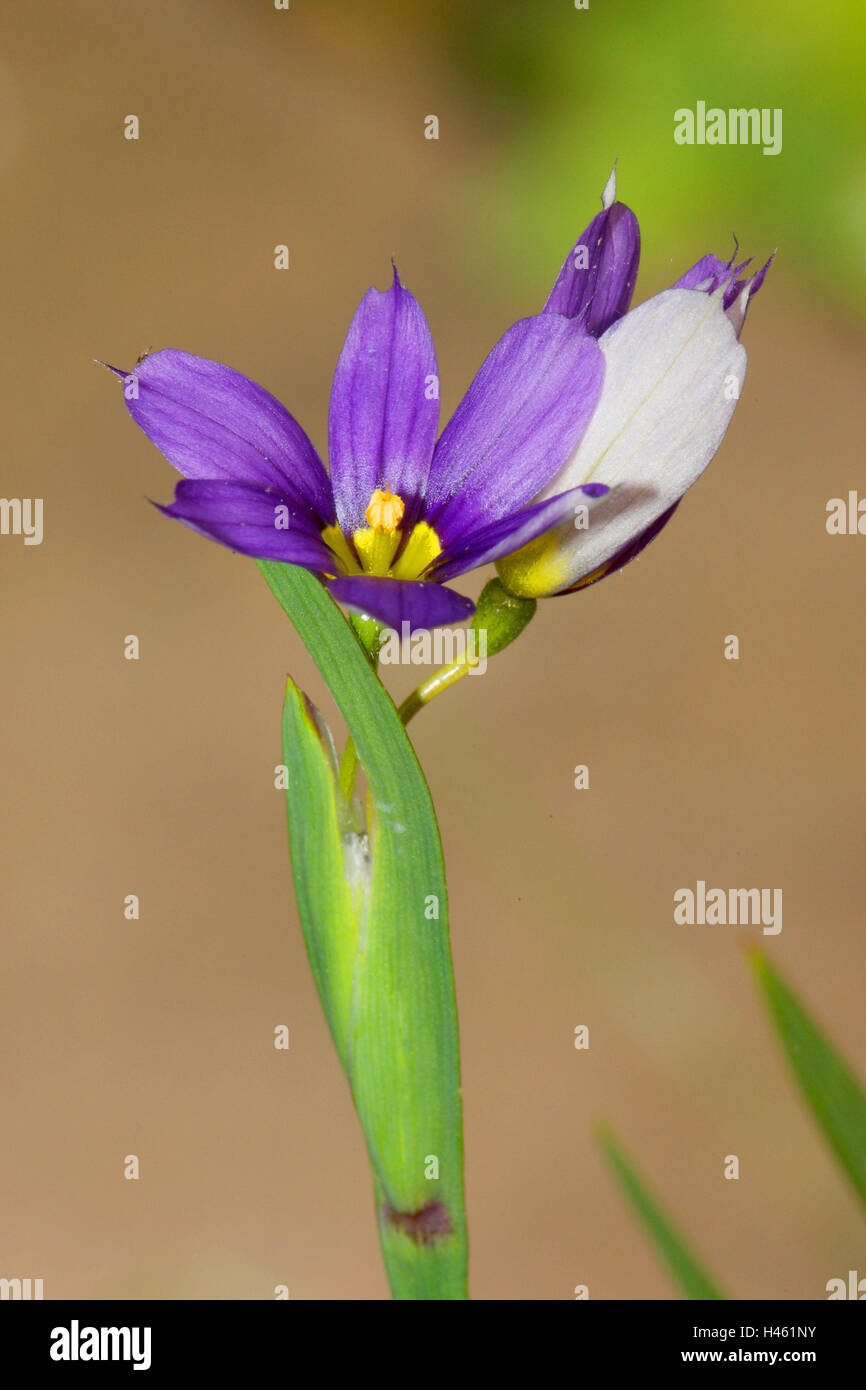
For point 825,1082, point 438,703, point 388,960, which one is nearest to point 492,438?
point 388,960

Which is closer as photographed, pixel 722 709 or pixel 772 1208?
pixel 772 1208

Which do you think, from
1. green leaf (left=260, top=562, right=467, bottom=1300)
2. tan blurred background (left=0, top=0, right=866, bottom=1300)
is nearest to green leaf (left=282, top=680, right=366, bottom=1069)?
green leaf (left=260, top=562, right=467, bottom=1300)

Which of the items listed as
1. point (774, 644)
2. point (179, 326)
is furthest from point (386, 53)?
point (774, 644)

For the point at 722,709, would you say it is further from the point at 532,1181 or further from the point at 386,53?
the point at 386,53

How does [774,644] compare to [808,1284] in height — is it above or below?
above

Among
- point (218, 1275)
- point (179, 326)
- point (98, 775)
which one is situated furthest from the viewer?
point (179, 326)

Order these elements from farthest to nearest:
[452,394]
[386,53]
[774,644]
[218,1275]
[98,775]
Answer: [386,53] → [452,394] → [774,644] → [98,775] → [218,1275]

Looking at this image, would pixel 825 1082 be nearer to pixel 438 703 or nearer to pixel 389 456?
pixel 389 456
